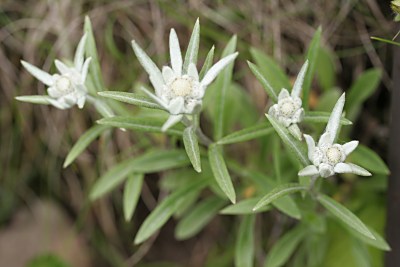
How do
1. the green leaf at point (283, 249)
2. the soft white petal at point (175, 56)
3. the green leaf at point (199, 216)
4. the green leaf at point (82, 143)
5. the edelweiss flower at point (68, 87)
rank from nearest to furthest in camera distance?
1. the soft white petal at point (175, 56)
2. the edelweiss flower at point (68, 87)
3. the green leaf at point (82, 143)
4. the green leaf at point (283, 249)
5. the green leaf at point (199, 216)

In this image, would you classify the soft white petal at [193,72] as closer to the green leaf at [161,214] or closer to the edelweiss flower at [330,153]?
the edelweiss flower at [330,153]

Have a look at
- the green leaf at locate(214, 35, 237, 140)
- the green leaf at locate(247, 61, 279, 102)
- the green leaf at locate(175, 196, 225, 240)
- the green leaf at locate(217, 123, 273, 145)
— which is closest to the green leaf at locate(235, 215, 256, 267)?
the green leaf at locate(175, 196, 225, 240)

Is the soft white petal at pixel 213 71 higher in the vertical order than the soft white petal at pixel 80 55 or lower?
lower

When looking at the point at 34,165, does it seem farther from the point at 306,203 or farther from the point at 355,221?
the point at 355,221

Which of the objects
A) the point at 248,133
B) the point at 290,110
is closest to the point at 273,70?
the point at 248,133

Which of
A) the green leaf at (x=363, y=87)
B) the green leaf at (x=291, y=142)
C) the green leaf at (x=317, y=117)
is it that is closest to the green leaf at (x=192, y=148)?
the green leaf at (x=291, y=142)

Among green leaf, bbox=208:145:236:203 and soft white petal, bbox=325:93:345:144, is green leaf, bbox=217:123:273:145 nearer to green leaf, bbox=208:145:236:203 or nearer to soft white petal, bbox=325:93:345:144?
green leaf, bbox=208:145:236:203
